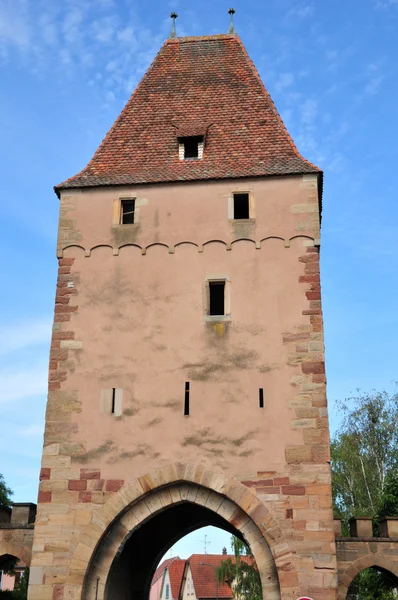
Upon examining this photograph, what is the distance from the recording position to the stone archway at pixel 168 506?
10008 mm

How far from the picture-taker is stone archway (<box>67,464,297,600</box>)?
32.8 feet

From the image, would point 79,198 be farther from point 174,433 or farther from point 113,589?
point 113,589

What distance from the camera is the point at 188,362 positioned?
11219 millimetres

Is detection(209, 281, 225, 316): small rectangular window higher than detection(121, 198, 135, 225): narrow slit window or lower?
lower

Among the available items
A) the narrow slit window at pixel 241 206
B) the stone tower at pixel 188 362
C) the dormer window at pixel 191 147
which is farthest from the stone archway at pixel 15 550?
the dormer window at pixel 191 147

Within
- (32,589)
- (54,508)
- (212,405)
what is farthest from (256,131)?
(32,589)

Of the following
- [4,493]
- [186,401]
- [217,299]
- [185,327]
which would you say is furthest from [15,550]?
[4,493]

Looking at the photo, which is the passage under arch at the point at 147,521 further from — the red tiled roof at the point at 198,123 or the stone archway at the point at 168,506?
the red tiled roof at the point at 198,123

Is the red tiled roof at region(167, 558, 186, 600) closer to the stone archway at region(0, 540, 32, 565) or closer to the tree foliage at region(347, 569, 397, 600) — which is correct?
the tree foliage at region(347, 569, 397, 600)

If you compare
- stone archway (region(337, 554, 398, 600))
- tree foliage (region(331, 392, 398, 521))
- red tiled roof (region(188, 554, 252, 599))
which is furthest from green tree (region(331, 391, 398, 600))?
red tiled roof (region(188, 554, 252, 599))

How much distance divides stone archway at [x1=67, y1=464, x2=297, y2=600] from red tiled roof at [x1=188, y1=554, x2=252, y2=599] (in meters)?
31.9

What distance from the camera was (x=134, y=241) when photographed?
1209cm

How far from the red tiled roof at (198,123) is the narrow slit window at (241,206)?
0.36m

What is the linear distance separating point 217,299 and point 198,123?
375 cm
